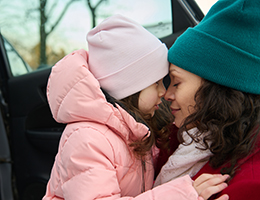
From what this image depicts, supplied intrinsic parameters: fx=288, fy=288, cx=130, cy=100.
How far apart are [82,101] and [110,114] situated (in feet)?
0.45

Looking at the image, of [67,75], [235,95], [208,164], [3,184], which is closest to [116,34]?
[67,75]

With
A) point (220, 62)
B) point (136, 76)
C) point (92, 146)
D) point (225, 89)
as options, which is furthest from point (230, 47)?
point (92, 146)

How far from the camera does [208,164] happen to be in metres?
1.28

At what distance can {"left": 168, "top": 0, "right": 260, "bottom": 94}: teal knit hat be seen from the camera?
3.67 feet

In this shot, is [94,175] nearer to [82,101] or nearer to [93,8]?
[82,101]

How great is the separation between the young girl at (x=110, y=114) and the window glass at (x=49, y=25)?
0.67 m

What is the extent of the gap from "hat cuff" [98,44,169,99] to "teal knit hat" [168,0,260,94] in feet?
0.68

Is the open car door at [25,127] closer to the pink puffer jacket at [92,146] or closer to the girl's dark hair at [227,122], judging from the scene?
the pink puffer jacket at [92,146]

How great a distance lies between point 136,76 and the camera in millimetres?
1382

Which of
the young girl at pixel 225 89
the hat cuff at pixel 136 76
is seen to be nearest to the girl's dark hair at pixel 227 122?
the young girl at pixel 225 89

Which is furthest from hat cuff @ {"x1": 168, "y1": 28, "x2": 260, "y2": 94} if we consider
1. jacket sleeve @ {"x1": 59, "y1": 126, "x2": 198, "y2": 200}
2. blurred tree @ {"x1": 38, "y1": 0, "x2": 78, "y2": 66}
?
blurred tree @ {"x1": 38, "y1": 0, "x2": 78, "y2": 66}

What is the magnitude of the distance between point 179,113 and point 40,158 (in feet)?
4.39

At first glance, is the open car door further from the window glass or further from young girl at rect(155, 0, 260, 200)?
young girl at rect(155, 0, 260, 200)

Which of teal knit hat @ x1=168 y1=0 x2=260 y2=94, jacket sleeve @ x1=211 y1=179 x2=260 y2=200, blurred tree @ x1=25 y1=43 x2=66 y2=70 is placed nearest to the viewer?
jacket sleeve @ x1=211 y1=179 x2=260 y2=200
